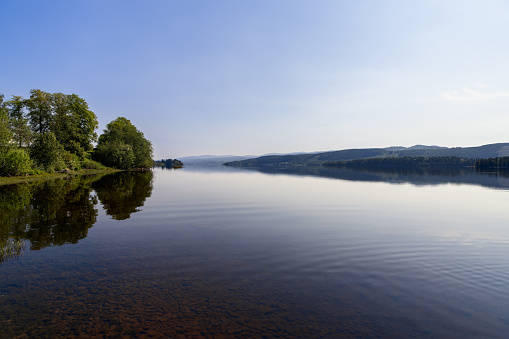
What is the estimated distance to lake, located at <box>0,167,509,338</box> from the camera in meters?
7.38

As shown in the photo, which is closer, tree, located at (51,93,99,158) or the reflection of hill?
the reflection of hill

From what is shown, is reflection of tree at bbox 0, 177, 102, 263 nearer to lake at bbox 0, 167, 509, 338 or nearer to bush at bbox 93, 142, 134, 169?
lake at bbox 0, 167, 509, 338

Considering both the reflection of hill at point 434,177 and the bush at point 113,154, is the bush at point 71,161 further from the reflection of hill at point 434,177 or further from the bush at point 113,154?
the reflection of hill at point 434,177

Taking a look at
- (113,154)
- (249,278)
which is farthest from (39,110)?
(249,278)

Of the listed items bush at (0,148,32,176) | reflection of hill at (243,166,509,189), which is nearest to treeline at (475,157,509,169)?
reflection of hill at (243,166,509,189)

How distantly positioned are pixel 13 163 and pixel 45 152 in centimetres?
1375

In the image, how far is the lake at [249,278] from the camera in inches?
291

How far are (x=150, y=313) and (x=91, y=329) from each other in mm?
1454

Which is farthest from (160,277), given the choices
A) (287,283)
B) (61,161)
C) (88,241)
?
(61,161)

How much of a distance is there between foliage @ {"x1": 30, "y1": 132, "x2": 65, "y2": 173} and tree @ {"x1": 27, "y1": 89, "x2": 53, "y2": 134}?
1734 centimetres

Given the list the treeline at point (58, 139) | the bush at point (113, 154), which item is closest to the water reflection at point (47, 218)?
the treeline at point (58, 139)

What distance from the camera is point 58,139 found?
79125mm

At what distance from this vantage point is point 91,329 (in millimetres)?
7016

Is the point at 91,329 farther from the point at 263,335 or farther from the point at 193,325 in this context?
the point at 263,335
